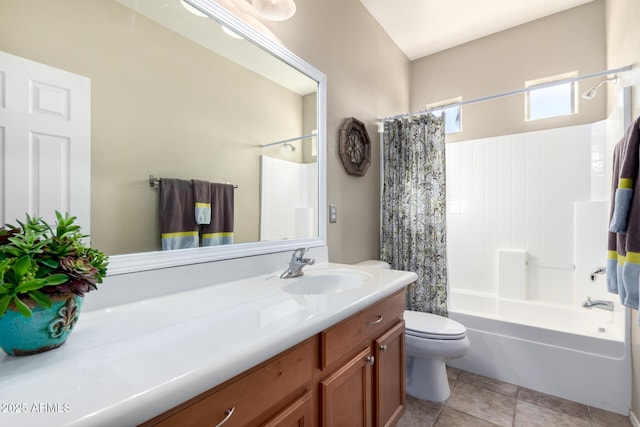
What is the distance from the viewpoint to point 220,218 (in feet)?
4.19

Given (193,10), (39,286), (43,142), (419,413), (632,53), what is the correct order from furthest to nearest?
1. (419,413)
2. (632,53)
3. (193,10)
4. (43,142)
5. (39,286)

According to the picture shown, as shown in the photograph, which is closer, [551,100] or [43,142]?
[43,142]

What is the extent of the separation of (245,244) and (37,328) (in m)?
0.80

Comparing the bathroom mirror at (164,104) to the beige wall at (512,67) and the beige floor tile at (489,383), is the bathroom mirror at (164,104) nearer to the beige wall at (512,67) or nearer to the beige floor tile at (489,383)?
the beige floor tile at (489,383)

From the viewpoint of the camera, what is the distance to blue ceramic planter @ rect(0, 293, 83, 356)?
58cm

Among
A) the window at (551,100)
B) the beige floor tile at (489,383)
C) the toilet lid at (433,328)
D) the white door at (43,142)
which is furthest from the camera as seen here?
the window at (551,100)

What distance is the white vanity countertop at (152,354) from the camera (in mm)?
454

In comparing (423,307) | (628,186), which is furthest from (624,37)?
(423,307)

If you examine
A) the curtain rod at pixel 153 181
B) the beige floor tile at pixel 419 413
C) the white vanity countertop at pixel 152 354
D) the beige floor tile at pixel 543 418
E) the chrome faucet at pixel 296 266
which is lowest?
the beige floor tile at pixel 419 413

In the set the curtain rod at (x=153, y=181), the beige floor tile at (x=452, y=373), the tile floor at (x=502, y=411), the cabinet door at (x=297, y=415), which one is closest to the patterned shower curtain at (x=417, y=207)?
the beige floor tile at (x=452, y=373)

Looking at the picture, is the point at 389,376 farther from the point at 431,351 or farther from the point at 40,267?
the point at 40,267

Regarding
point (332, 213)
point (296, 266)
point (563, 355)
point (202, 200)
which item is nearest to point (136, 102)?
point (202, 200)

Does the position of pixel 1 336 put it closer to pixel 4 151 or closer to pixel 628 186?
pixel 4 151

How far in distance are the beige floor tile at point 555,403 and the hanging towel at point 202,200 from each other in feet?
7.11
